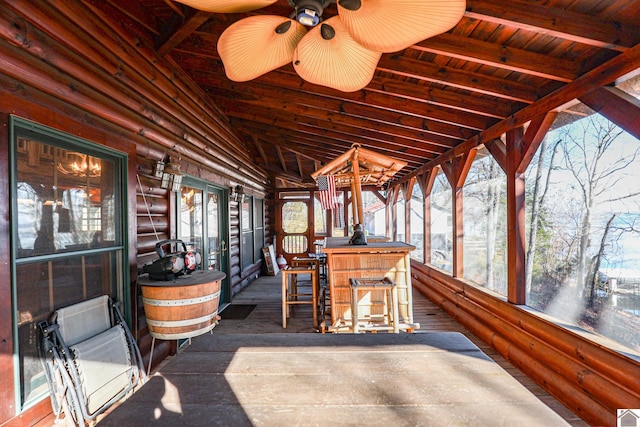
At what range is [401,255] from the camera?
3.95 metres

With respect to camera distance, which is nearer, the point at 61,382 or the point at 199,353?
the point at 199,353

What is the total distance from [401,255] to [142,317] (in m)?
3.04

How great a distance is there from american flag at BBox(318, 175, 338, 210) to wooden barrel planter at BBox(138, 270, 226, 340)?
3172mm

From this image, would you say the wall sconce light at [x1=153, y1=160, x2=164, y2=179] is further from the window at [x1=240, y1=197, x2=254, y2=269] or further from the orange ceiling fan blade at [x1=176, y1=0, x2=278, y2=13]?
the window at [x1=240, y1=197, x2=254, y2=269]

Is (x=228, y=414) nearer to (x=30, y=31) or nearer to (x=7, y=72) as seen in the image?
(x=7, y=72)

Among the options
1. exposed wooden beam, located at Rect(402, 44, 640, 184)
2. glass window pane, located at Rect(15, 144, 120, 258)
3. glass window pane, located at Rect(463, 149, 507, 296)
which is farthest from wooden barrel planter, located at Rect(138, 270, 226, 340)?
glass window pane, located at Rect(463, 149, 507, 296)

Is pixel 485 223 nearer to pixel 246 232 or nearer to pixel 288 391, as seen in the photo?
pixel 288 391

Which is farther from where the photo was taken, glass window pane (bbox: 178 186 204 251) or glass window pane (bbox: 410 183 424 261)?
glass window pane (bbox: 410 183 424 261)

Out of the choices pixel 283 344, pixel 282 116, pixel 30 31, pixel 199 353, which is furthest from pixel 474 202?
pixel 30 31

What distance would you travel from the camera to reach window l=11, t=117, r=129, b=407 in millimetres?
1803

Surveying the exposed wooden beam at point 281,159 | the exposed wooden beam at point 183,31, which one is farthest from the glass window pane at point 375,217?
the exposed wooden beam at point 183,31

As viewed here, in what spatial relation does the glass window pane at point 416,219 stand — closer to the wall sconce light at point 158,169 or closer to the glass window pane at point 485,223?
the glass window pane at point 485,223

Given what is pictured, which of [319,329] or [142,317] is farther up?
[142,317]

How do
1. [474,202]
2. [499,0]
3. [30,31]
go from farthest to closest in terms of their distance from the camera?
[474,202], [499,0], [30,31]
